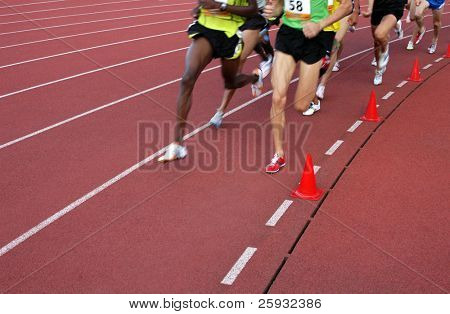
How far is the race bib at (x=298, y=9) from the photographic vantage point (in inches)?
185

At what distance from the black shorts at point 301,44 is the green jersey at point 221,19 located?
46 centimetres

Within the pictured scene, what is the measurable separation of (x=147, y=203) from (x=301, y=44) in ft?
6.70

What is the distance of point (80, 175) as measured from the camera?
494 centimetres

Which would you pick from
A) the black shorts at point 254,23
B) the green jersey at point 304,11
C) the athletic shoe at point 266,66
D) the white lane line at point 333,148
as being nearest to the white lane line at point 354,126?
the white lane line at point 333,148

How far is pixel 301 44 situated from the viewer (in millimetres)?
4785

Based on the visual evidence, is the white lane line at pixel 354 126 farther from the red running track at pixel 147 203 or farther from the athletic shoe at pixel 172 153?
the athletic shoe at pixel 172 153

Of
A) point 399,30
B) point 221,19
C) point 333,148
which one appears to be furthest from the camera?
point 399,30

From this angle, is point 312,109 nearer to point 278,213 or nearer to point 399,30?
point 278,213

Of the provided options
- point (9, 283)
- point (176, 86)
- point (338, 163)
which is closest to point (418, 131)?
point (338, 163)

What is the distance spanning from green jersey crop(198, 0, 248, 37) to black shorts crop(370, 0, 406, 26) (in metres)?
3.83

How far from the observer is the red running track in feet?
11.1

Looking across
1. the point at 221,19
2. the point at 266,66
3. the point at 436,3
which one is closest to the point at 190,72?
the point at 221,19

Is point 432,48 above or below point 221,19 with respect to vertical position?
below

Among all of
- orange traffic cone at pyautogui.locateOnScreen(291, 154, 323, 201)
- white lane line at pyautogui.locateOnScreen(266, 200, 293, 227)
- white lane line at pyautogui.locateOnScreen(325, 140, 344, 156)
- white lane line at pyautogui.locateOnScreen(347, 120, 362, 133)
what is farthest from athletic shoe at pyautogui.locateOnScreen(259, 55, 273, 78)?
white lane line at pyautogui.locateOnScreen(266, 200, 293, 227)
